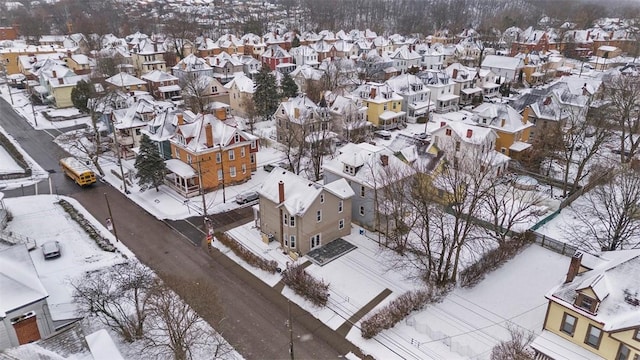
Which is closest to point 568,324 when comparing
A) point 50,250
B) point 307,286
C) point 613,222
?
point 307,286

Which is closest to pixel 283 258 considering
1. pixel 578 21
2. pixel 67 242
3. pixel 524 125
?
pixel 67 242

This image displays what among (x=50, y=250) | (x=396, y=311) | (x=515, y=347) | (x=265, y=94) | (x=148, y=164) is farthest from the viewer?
(x=265, y=94)

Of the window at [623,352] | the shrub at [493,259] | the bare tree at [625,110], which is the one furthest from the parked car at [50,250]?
the bare tree at [625,110]

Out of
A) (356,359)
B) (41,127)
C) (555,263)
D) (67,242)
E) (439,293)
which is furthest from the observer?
(41,127)

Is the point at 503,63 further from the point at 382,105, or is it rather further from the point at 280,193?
the point at 280,193

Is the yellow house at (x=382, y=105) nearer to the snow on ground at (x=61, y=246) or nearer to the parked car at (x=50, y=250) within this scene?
the snow on ground at (x=61, y=246)

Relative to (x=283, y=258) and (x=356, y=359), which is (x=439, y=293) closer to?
(x=356, y=359)
